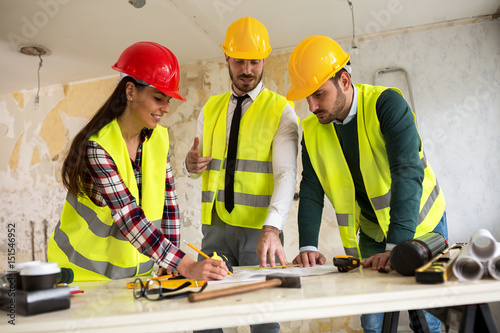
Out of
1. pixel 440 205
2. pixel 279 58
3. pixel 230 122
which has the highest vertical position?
pixel 279 58

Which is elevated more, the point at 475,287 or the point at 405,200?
the point at 405,200

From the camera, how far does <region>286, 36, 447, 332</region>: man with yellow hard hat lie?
1846 millimetres

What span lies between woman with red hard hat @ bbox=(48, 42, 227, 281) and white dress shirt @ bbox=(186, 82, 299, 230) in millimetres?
463

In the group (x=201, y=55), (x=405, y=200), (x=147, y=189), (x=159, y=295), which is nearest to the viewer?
(x=159, y=295)

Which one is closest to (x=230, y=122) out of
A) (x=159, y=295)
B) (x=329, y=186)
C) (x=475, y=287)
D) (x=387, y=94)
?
(x=329, y=186)

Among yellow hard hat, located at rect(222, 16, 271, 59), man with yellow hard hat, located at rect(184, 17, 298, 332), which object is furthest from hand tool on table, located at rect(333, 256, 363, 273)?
yellow hard hat, located at rect(222, 16, 271, 59)

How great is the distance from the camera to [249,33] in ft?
7.53

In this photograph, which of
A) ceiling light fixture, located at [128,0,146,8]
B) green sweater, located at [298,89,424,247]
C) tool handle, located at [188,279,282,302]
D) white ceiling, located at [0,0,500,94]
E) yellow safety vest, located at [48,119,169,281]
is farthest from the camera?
white ceiling, located at [0,0,500,94]

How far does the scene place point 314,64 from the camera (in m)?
1.92

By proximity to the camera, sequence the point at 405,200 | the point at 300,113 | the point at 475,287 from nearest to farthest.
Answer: the point at 475,287 → the point at 405,200 → the point at 300,113

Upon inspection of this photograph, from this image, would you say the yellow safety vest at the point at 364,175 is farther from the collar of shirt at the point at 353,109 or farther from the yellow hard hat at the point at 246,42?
the yellow hard hat at the point at 246,42

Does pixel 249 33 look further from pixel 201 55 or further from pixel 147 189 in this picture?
pixel 201 55

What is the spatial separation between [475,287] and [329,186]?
102 cm

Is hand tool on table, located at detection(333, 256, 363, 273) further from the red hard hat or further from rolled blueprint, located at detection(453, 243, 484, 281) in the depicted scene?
the red hard hat
